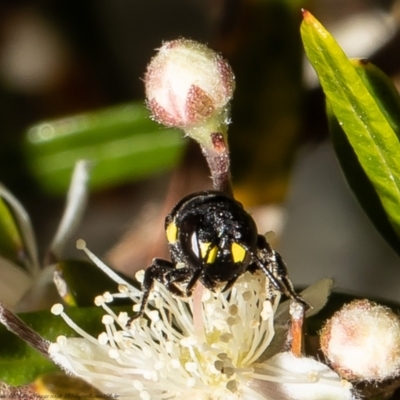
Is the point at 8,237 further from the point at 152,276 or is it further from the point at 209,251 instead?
the point at 209,251

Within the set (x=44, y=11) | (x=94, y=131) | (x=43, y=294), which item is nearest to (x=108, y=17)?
(x=44, y=11)

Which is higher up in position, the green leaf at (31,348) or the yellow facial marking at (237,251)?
the yellow facial marking at (237,251)

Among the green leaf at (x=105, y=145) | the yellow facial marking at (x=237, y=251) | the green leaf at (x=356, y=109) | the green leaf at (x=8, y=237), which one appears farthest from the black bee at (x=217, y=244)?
the green leaf at (x=105, y=145)

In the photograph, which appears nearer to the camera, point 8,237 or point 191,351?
point 191,351

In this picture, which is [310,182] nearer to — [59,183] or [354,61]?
[59,183]

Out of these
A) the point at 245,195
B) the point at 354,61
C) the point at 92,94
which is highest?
the point at 92,94

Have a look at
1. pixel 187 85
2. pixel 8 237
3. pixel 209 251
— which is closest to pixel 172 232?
pixel 209 251

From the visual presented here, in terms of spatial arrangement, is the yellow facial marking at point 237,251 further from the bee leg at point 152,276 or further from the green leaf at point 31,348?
the green leaf at point 31,348
